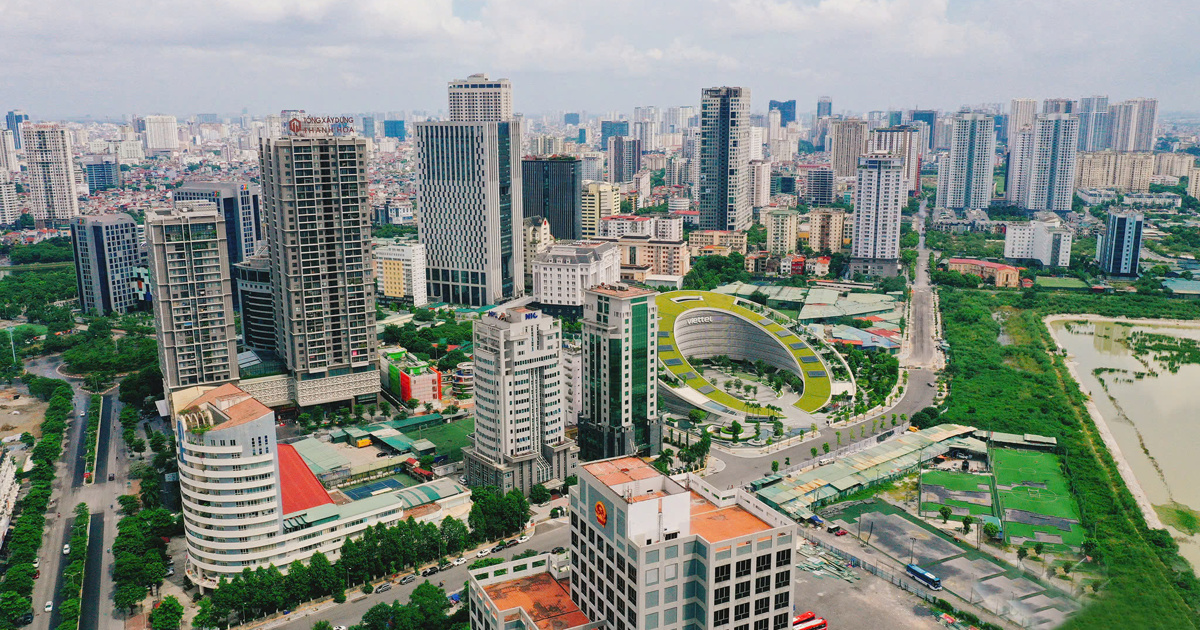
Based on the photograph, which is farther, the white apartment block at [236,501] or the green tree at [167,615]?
the white apartment block at [236,501]

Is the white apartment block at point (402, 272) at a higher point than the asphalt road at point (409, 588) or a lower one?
higher

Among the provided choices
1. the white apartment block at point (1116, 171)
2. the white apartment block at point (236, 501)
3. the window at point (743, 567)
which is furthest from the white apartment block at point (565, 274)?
the white apartment block at point (1116, 171)

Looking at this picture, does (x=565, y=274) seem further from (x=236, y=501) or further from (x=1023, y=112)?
(x=1023, y=112)

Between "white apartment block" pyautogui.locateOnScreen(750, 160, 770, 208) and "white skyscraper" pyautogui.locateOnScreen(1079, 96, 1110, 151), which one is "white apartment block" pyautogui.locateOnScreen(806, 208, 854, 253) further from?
"white skyscraper" pyautogui.locateOnScreen(1079, 96, 1110, 151)

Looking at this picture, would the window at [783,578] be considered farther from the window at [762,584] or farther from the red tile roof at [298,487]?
the red tile roof at [298,487]

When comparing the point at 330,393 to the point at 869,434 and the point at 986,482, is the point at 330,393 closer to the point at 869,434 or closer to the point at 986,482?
the point at 869,434

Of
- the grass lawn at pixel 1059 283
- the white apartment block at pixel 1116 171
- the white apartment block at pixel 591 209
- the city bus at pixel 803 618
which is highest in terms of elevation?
the white apartment block at pixel 1116 171
